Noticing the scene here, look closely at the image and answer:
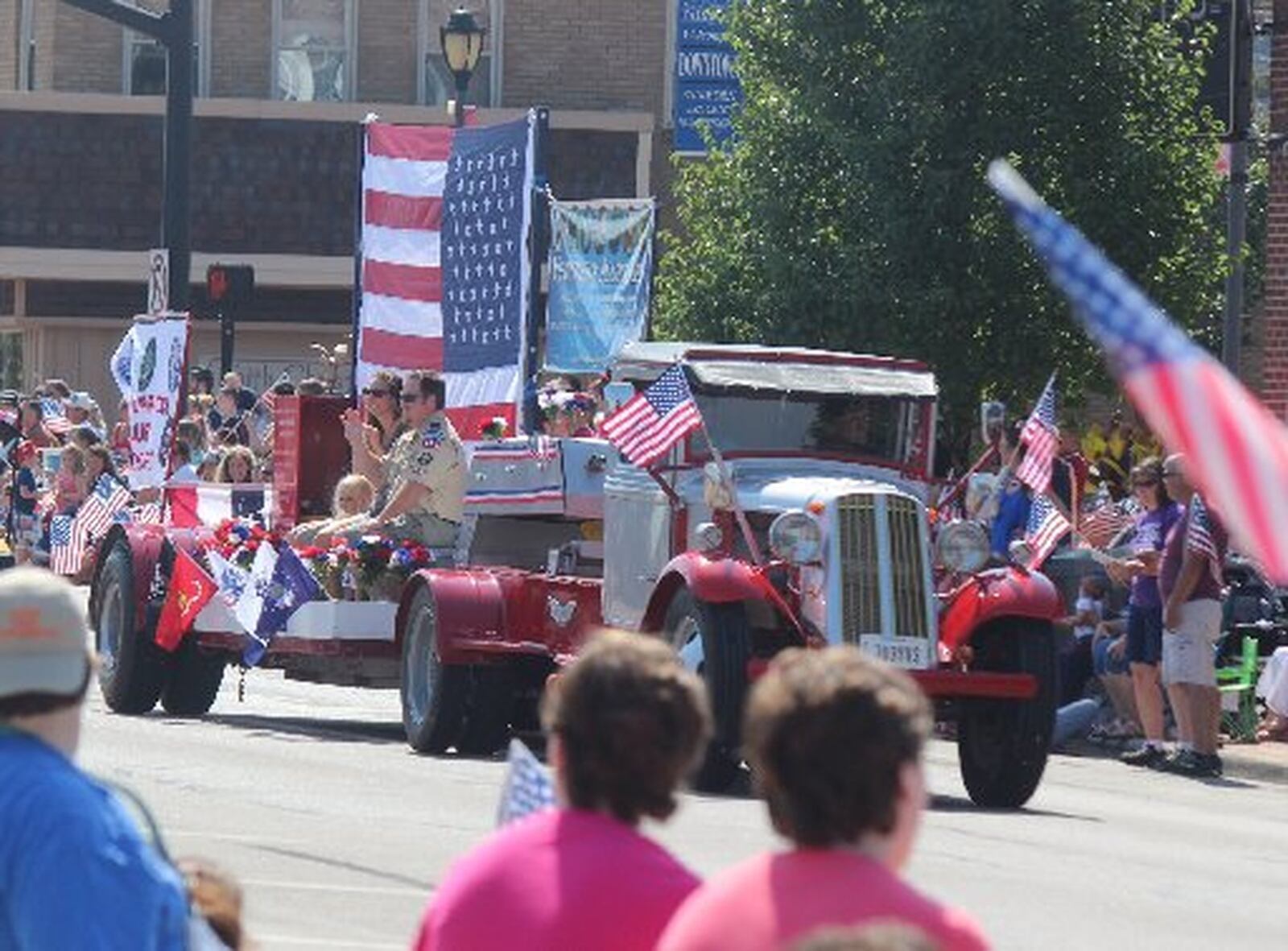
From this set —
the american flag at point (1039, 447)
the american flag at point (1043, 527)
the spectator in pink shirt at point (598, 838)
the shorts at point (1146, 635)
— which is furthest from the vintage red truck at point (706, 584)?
the spectator in pink shirt at point (598, 838)

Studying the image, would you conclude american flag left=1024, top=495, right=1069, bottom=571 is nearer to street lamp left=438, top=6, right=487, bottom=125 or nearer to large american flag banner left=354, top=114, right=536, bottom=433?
large american flag banner left=354, top=114, right=536, bottom=433

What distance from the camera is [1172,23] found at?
2838 centimetres

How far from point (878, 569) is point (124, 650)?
5487 mm

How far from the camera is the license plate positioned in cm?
1686

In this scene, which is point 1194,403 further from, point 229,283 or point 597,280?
point 229,283

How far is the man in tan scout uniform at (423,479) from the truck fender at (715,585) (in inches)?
97.8

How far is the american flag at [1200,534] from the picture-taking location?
1973cm

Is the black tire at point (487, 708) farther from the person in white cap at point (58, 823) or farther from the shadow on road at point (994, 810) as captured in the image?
the person in white cap at point (58, 823)

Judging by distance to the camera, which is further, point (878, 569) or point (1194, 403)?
point (878, 569)

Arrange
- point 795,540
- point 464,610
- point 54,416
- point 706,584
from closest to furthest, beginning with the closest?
1. point 706,584
2. point 795,540
3. point 464,610
4. point 54,416

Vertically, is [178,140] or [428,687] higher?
[178,140]

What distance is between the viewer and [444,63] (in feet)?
152

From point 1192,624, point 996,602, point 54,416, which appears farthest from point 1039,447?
point 54,416

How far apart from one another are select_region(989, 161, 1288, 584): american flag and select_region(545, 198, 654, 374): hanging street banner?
1791cm
